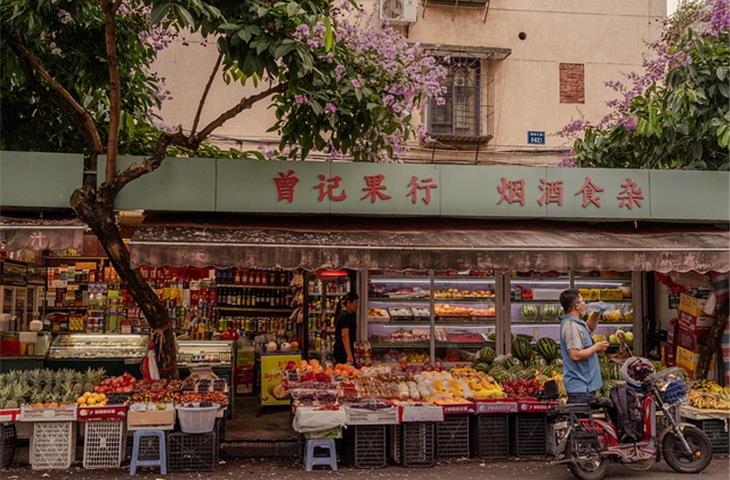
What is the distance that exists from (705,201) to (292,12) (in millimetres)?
6332

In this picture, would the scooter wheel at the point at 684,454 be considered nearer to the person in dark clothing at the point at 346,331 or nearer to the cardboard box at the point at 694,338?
the cardboard box at the point at 694,338

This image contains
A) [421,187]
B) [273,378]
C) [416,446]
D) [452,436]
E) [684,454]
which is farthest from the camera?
[273,378]

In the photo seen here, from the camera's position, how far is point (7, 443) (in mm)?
8203

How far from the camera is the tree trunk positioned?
27.2 ft

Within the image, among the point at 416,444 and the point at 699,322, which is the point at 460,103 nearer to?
the point at 699,322

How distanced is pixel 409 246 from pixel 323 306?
4.98 metres

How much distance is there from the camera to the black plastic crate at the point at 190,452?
8.00 meters

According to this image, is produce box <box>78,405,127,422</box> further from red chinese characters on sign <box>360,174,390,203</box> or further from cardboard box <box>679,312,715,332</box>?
cardboard box <box>679,312,715,332</box>

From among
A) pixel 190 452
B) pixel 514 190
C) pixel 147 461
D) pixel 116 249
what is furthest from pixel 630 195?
pixel 147 461

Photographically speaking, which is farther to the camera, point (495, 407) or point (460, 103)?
point (460, 103)

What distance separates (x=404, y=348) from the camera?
41.5 feet

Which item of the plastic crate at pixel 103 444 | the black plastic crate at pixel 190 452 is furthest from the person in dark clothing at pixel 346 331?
the plastic crate at pixel 103 444

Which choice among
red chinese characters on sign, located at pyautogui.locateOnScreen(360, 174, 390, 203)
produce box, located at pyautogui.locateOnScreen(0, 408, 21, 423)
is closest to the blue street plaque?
red chinese characters on sign, located at pyautogui.locateOnScreen(360, 174, 390, 203)

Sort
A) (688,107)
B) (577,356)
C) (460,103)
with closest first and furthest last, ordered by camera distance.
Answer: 1. (577,356)
2. (688,107)
3. (460,103)
